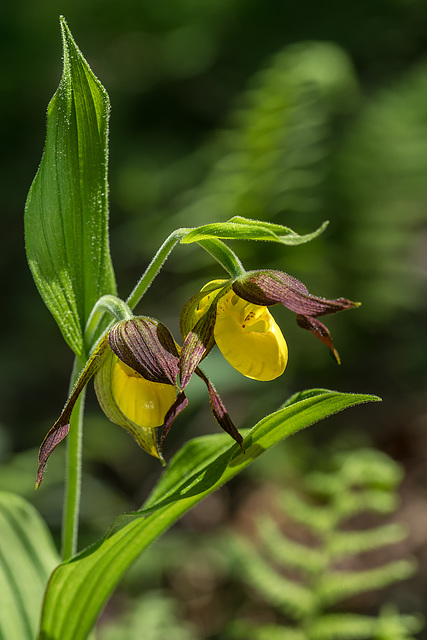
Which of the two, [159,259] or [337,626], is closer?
[159,259]

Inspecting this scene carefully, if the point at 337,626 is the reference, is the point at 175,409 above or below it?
above

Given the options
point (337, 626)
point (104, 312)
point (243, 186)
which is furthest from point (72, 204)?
point (243, 186)

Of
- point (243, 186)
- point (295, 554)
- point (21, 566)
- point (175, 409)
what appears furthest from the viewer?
point (243, 186)

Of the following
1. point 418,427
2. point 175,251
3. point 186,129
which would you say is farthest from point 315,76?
point 418,427

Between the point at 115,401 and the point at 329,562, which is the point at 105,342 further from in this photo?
the point at 329,562

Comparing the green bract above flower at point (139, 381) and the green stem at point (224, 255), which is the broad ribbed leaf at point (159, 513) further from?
the green stem at point (224, 255)

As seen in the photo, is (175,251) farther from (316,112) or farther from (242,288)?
(242,288)

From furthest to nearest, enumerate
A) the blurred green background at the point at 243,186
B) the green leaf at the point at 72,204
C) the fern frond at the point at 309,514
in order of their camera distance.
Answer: the blurred green background at the point at 243,186, the fern frond at the point at 309,514, the green leaf at the point at 72,204

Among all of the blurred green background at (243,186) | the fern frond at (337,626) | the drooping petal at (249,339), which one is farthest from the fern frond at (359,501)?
the drooping petal at (249,339)
